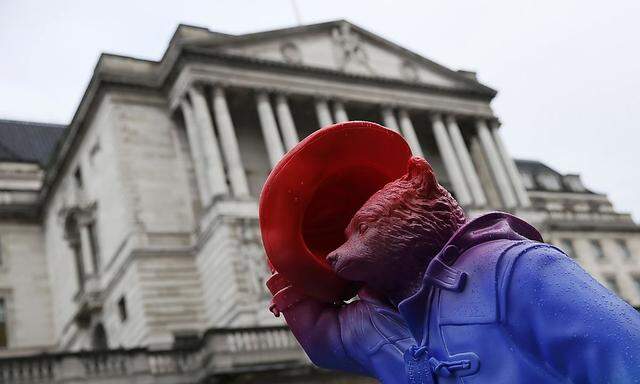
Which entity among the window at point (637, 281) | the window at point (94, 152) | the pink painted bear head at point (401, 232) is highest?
the window at point (94, 152)

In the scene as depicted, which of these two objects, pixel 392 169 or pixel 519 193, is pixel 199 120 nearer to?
pixel 519 193

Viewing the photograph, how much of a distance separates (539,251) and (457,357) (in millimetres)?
379

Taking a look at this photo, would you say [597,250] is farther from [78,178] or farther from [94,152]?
[94,152]

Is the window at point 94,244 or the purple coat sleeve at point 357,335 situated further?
the window at point 94,244

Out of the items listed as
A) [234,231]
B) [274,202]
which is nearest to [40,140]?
[234,231]

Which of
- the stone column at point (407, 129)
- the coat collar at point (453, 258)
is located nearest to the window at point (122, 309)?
the stone column at point (407, 129)

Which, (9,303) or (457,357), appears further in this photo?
(9,303)

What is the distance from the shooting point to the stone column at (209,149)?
2598 centimetres

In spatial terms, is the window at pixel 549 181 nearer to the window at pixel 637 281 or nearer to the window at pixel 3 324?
the window at pixel 637 281

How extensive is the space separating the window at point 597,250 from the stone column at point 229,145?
28.8 metres

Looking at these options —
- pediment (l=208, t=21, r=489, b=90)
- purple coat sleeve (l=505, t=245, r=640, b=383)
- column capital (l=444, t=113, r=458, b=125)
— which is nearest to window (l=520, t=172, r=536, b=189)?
pediment (l=208, t=21, r=489, b=90)

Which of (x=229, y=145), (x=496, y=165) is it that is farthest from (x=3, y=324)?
(x=496, y=165)

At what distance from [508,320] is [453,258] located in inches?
11.2

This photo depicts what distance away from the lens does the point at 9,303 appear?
31.6 m
